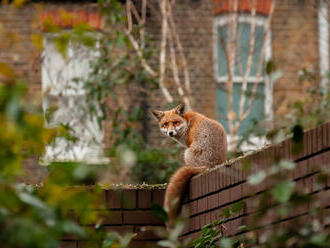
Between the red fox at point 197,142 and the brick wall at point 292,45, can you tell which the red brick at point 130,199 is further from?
the brick wall at point 292,45

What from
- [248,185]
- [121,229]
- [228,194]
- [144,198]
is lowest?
[121,229]

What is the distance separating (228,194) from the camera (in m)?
4.03

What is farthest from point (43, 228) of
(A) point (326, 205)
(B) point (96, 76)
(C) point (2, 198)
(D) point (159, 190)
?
(B) point (96, 76)

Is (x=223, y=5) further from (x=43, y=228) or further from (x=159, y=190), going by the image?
(x=43, y=228)

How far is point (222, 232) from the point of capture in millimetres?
3922

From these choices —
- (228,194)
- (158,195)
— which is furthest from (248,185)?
(158,195)

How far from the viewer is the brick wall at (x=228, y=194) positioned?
3.02 meters

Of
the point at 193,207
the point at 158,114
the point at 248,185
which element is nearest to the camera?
the point at 248,185

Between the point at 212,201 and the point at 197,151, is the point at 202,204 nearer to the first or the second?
the point at 212,201

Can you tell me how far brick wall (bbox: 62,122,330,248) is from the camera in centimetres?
302

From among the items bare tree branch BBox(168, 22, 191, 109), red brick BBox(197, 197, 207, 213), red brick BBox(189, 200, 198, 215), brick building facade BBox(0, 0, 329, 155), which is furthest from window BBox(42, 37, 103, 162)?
red brick BBox(197, 197, 207, 213)

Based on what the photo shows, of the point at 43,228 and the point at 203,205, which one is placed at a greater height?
the point at 43,228

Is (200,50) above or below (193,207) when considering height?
above

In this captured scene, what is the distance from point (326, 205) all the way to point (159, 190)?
2165mm
